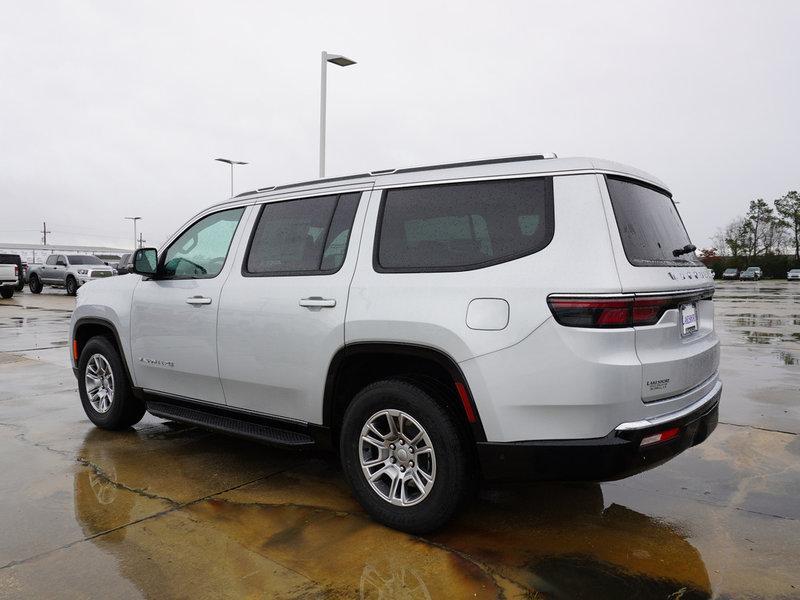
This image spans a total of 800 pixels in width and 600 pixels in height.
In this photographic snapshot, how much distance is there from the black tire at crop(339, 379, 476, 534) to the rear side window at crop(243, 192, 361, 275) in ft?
2.71

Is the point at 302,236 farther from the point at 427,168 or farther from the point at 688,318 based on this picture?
the point at 688,318

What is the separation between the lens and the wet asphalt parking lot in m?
2.91

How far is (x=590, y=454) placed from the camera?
2.88m

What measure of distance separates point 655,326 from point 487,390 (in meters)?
0.85

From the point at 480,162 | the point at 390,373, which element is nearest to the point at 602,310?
the point at 480,162

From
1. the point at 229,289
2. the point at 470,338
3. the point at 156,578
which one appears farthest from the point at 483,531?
the point at 229,289

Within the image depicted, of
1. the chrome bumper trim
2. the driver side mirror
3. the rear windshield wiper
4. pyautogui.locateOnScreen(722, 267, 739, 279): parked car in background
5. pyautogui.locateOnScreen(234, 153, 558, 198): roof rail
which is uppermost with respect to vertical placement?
pyautogui.locateOnScreen(234, 153, 558, 198): roof rail

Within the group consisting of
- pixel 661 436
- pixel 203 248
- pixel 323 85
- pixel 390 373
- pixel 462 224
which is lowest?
pixel 661 436

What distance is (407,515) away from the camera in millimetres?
3365

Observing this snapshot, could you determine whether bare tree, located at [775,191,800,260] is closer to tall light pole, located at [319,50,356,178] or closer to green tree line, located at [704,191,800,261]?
green tree line, located at [704,191,800,261]

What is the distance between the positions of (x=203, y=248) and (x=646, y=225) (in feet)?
10.0

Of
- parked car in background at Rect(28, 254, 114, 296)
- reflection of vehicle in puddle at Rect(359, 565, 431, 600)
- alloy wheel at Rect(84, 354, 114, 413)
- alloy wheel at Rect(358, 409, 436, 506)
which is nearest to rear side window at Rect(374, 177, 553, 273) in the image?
alloy wheel at Rect(358, 409, 436, 506)

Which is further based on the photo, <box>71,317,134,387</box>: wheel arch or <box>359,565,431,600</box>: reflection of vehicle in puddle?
<box>71,317,134,387</box>: wheel arch

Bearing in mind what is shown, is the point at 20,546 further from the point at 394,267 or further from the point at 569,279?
the point at 569,279
